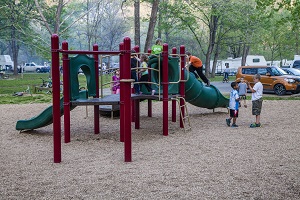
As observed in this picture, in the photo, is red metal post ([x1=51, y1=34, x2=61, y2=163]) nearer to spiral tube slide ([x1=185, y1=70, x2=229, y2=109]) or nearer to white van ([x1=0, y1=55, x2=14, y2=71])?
spiral tube slide ([x1=185, y1=70, x2=229, y2=109])

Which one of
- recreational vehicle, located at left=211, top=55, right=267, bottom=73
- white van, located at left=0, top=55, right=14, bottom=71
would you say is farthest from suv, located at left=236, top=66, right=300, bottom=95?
white van, located at left=0, top=55, right=14, bottom=71

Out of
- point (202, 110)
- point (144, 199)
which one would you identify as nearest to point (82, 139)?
point (144, 199)

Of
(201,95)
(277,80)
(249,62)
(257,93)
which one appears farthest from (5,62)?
(257,93)

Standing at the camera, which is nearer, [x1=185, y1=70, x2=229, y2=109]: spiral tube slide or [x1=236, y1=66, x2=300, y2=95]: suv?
[x1=185, y1=70, x2=229, y2=109]: spiral tube slide

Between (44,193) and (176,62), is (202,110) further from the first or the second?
(44,193)

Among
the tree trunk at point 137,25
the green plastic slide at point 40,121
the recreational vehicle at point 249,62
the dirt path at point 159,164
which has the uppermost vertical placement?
the tree trunk at point 137,25

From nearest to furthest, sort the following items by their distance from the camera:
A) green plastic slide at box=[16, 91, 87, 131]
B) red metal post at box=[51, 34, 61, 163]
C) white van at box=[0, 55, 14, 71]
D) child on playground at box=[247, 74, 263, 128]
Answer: red metal post at box=[51, 34, 61, 163], green plastic slide at box=[16, 91, 87, 131], child on playground at box=[247, 74, 263, 128], white van at box=[0, 55, 14, 71]

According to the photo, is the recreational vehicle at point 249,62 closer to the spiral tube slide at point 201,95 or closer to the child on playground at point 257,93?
the spiral tube slide at point 201,95

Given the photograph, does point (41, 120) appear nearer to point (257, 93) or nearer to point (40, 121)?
point (40, 121)

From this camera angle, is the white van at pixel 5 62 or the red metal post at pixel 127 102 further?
the white van at pixel 5 62

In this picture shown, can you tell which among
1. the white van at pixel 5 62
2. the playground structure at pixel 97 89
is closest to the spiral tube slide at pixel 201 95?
the playground structure at pixel 97 89

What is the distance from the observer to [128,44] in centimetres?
667

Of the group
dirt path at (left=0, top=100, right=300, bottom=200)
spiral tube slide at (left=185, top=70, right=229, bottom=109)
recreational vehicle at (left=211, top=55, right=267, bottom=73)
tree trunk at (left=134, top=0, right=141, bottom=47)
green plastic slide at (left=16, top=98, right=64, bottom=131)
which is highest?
tree trunk at (left=134, top=0, right=141, bottom=47)

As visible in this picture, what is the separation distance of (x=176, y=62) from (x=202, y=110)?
4949 mm
